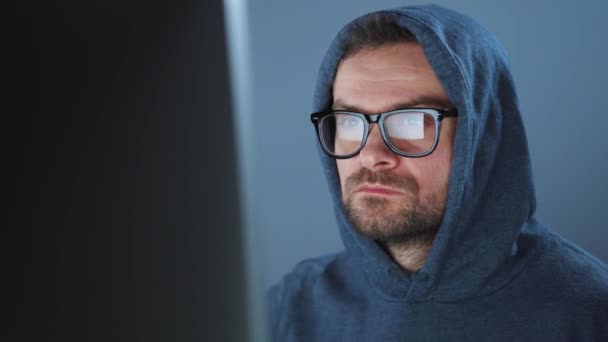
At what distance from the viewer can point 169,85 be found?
0.40 feet

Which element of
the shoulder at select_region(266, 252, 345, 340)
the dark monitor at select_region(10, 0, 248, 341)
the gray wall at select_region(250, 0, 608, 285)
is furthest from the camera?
the gray wall at select_region(250, 0, 608, 285)

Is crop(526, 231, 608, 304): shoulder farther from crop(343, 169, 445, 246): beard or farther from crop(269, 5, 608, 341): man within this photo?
crop(343, 169, 445, 246): beard

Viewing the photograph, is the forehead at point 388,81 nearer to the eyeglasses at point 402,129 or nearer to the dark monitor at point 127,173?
the eyeglasses at point 402,129

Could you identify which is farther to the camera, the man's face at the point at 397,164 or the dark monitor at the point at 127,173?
the man's face at the point at 397,164

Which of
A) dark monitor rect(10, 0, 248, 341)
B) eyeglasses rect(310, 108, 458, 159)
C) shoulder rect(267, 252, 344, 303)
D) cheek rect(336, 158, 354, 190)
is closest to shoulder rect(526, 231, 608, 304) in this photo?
eyeglasses rect(310, 108, 458, 159)

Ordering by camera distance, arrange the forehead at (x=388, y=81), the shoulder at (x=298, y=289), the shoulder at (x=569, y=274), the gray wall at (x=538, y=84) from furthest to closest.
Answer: the gray wall at (x=538, y=84)
the shoulder at (x=298, y=289)
the forehead at (x=388, y=81)
the shoulder at (x=569, y=274)

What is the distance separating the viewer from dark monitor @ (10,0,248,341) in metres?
0.11

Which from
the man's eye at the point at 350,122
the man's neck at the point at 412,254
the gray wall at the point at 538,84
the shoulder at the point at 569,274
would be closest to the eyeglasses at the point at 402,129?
the man's eye at the point at 350,122

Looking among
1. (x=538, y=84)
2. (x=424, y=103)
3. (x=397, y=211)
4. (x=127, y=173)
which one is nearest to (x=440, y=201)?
(x=397, y=211)

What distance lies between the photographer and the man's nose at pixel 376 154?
4.42ft

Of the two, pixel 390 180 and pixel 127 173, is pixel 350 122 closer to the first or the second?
pixel 390 180

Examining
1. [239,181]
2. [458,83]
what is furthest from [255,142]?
[458,83]

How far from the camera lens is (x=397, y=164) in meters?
1.35

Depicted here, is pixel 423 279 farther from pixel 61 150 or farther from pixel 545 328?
pixel 61 150
